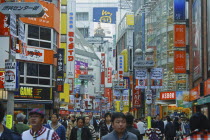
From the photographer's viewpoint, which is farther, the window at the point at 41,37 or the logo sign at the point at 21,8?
the window at the point at 41,37

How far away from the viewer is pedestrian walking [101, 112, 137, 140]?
708 centimetres

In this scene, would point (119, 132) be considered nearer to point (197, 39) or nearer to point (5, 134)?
point (5, 134)

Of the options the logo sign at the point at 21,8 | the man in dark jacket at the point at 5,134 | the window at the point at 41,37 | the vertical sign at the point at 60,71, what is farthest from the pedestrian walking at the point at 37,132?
the vertical sign at the point at 60,71

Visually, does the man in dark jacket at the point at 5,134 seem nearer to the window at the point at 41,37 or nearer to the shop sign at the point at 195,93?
the shop sign at the point at 195,93

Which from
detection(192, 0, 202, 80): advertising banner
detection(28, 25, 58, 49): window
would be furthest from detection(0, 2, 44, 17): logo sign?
detection(28, 25, 58, 49): window

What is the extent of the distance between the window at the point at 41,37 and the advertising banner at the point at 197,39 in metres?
11.3

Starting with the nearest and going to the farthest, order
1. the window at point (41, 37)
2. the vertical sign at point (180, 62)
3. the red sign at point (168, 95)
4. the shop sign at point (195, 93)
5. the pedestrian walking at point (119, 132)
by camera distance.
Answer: the pedestrian walking at point (119, 132), the shop sign at point (195, 93), the vertical sign at point (180, 62), the window at point (41, 37), the red sign at point (168, 95)

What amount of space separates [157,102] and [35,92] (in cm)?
1551

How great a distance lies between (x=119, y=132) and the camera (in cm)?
718

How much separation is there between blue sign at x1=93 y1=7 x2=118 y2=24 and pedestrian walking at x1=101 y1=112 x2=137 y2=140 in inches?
6075

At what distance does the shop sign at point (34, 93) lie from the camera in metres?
39.2

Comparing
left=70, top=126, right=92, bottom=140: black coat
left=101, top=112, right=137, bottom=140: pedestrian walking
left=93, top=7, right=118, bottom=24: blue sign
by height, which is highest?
left=93, top=7, right=118, bottom=24: blue sign

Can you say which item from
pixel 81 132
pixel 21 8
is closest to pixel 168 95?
pixel 21 8

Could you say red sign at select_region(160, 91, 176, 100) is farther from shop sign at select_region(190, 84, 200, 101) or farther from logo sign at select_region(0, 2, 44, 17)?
logo sign at select_region(0, 2, 44, 17)
